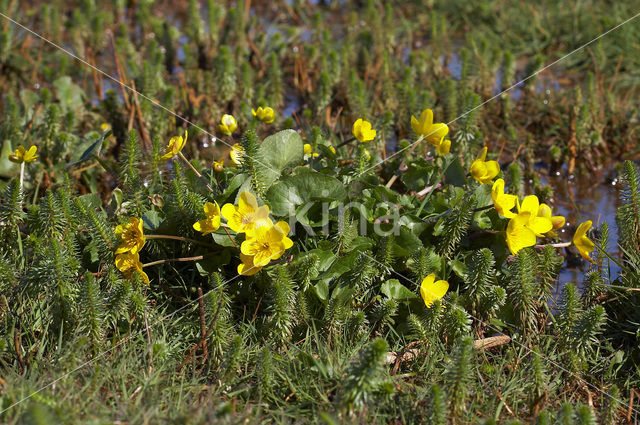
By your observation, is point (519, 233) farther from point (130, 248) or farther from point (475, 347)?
point (130, 248)

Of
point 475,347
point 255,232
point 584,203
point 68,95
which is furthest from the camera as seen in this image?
point 68,95

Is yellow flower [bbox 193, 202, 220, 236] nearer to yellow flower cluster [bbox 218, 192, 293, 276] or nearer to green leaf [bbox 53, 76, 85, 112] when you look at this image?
yellow flower cluster [bbox 218, 192, 293, 276]

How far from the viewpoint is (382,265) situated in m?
2.53

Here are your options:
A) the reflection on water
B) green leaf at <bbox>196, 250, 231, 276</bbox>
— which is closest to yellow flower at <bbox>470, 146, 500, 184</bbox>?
the reflection on water

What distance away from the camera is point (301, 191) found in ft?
8.60

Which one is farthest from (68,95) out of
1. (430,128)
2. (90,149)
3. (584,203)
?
(584,203)

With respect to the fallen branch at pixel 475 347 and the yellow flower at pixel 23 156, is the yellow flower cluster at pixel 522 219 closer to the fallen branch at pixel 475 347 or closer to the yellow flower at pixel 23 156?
the fallen branch at pixel 475 347

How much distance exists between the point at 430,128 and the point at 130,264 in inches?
51.6

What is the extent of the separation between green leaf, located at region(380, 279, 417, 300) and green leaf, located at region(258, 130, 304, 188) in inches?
24.5

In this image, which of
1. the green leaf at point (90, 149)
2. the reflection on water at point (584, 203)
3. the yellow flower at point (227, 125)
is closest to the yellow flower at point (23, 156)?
the green leaf at point (90, 149)

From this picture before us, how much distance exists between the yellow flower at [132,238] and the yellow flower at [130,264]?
27 mm

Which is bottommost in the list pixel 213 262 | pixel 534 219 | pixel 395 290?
pixel 395 290

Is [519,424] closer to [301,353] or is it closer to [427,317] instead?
[427,317]

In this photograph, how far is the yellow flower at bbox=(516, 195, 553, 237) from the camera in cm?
246
